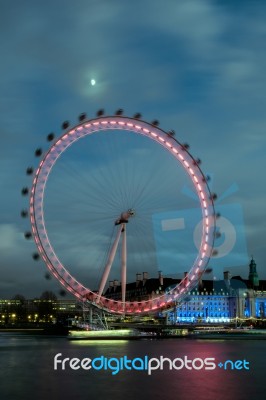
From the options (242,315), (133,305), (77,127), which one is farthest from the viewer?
(242,315)

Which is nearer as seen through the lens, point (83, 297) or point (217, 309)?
point (83, 297)

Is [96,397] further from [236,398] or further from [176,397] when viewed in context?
[236,398]

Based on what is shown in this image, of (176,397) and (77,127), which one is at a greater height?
(77,127)

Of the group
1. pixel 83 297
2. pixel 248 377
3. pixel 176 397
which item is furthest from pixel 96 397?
pixel 83 297

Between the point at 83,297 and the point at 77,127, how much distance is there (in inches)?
590

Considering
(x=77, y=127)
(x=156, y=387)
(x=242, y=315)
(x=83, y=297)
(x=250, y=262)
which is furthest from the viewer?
(x=250, y=262)

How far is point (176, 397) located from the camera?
19047mm

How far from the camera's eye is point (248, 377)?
23.7 m

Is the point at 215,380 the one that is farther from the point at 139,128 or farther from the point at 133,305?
the point at 133,305

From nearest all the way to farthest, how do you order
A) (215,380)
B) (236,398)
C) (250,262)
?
(236,398)
(215,380)
(250,262)

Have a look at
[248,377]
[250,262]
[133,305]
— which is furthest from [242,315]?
[248,377]

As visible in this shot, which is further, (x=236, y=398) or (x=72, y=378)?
(x=72, y=378)

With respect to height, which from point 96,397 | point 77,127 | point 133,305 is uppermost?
point 77,127

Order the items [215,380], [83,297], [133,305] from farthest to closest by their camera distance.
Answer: [133,305]
[83,297]
[215,380]
